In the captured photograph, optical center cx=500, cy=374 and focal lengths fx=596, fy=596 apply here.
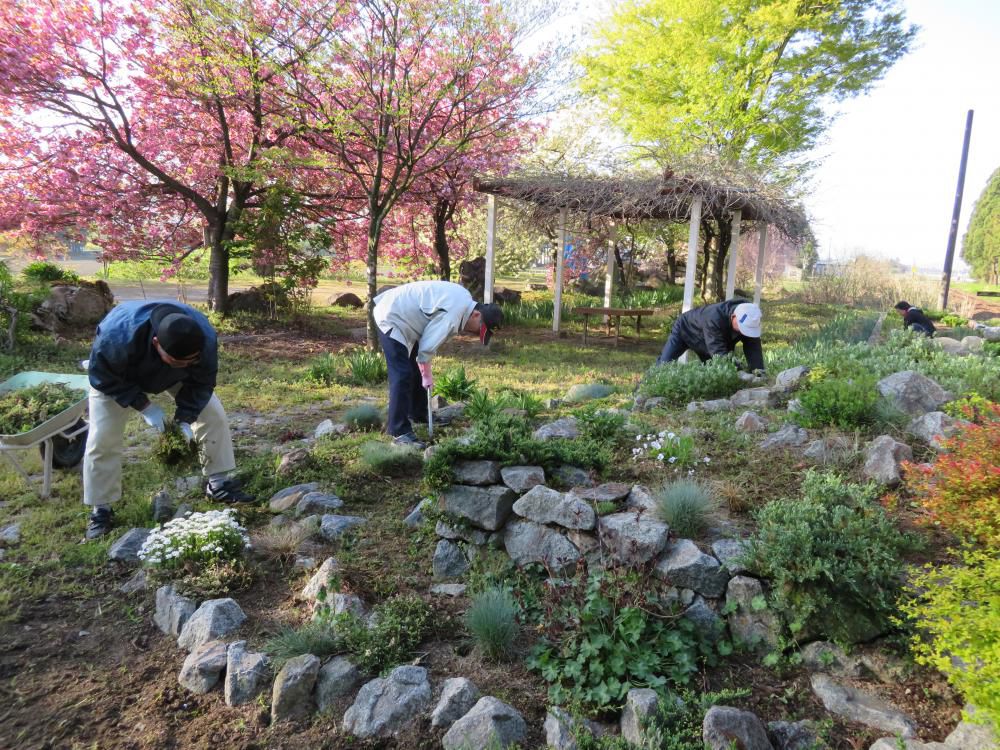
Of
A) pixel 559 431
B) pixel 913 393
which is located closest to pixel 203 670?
pixel 559 431

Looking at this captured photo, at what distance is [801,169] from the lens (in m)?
12.1

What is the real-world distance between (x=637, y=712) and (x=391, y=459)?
237 centimetres

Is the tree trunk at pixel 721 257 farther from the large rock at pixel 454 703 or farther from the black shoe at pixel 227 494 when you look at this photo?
the large rock at pixel 454 703

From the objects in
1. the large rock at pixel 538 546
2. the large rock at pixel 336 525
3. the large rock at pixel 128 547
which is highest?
the large rock at pixel 538 546

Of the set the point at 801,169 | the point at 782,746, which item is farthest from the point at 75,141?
the point at 801,169

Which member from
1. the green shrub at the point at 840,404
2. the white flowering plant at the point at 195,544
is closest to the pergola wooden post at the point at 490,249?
the green shrub at the point at 840,404

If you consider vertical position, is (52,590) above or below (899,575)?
below

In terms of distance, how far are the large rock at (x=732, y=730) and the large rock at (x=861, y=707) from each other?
33cm

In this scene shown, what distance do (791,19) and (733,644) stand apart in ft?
37.6

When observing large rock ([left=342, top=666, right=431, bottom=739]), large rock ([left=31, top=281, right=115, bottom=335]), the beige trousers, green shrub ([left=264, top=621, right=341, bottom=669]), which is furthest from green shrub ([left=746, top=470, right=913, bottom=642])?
large rock ([left=31, top=281, right=115, bottom=335])

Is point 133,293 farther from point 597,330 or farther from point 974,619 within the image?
point 974,619

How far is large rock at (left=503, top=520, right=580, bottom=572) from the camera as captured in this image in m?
2.97

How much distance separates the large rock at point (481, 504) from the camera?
3203 millimetres

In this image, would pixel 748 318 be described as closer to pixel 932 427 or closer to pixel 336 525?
pixel 932 427
